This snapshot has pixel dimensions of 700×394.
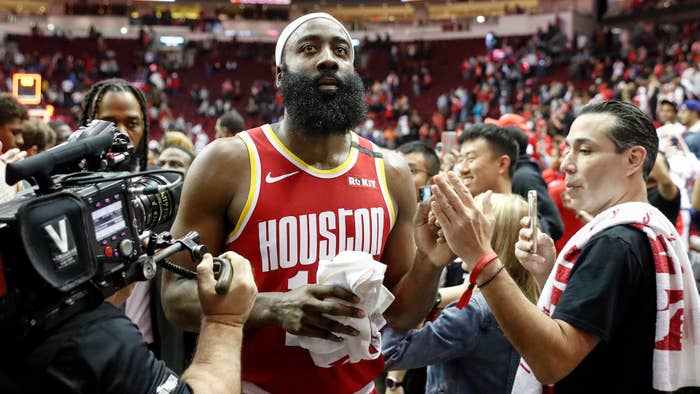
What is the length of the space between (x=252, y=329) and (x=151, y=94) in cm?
2391

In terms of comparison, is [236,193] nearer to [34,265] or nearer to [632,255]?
[34,265]

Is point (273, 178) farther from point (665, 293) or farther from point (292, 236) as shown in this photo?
point (665, 293)

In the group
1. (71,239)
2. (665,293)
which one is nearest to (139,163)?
(71,239)

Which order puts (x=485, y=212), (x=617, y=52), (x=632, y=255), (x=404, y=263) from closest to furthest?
(x=632, y=255)
(x=485, y=212)
(x=404, y=263)
(x=617, y=52)

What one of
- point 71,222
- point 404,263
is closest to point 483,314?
point 404,263

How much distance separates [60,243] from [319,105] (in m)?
1.22

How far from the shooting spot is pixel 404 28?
105 ft

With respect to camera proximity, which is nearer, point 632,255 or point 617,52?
point 632,255

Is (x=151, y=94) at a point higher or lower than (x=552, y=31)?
lower

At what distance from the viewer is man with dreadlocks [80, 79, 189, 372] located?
3.29 metres

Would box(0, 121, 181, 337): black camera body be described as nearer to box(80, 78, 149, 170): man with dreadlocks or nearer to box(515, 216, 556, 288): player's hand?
box(515, 216, 556, 288): player's hand

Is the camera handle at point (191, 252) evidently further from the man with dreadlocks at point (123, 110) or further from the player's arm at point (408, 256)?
the man with dreadlocks at point (123, 110)

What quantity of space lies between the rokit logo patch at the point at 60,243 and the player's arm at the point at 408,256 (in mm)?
1311

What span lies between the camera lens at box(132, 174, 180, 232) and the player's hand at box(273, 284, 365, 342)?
1.50ft
